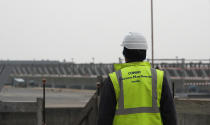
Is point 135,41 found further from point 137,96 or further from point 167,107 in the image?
point 167,107

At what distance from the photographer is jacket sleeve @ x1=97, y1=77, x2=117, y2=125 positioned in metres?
3.55

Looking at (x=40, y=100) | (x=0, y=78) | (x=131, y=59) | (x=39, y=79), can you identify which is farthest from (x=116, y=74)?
(x=39, y=79)

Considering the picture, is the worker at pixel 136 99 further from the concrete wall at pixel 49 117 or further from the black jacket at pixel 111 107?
the concrete wall at pixel 49 117

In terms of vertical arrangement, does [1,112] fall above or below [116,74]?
below

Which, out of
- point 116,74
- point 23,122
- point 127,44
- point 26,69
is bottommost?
point 26,69

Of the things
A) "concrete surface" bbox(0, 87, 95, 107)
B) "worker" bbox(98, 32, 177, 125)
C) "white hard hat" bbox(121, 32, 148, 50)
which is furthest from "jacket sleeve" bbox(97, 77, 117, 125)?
"concrete surface" bbox(0, 87, 95, 107)

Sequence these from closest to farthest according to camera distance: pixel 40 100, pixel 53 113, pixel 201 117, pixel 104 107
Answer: pixel 104 107, pixel 201 117, pixel 40 100, pixel 53 113

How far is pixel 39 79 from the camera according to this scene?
64.1m

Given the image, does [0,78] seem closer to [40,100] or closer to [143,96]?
[40,100]

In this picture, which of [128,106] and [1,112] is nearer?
[128,106]

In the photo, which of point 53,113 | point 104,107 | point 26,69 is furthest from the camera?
point 26,69

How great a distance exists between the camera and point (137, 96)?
11.6 ft

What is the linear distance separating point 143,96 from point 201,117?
273 inches

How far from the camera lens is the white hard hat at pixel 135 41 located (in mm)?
3709
